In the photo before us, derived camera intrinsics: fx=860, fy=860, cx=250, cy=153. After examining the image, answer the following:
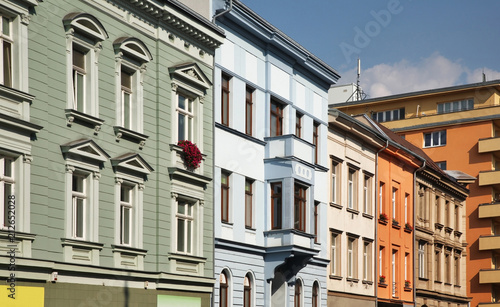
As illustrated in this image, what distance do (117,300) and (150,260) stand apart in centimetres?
189

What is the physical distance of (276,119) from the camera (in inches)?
1256

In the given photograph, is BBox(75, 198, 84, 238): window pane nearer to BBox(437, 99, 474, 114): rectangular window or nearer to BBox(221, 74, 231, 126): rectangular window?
BBox(221, 74, 231, 126): rectangular window

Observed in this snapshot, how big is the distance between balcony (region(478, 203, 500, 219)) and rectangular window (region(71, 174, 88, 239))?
47165mm

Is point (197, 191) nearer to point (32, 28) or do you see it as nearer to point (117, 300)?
point (117, 300)

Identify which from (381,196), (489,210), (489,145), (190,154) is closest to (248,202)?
(190,154)

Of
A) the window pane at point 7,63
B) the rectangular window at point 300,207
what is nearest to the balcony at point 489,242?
the rectangular window at point 300,207

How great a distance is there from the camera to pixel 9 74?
18500mm

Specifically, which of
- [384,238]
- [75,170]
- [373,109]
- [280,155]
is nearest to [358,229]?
[384,238]

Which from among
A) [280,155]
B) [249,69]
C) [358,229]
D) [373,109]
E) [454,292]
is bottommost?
[454,292]

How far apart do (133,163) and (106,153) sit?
4.33 ft

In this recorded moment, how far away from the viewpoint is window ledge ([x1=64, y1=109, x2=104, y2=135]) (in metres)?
20.1

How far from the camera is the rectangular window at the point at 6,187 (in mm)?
18062

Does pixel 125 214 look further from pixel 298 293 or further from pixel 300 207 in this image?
pixel 298 293

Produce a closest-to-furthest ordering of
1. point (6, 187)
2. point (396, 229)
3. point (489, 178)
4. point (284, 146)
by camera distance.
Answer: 1. point (6, 187)
2. point (284, 146)
3. point (396, 229)
4. point (489, 178)
